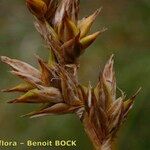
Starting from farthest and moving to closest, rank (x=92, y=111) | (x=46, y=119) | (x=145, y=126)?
(x=46, y=119), (x=145, y=126), (x=92, y=111)

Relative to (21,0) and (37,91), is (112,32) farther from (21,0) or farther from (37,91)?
(37,91)

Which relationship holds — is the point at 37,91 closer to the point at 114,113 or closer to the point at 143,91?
the point at 114,113

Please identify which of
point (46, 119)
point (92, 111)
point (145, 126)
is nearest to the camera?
point (92, 111)

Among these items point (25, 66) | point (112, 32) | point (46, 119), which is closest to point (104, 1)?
point (112, 32)

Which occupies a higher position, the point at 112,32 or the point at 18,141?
the point at 112,32

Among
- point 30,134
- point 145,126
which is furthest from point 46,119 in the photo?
point 145,126

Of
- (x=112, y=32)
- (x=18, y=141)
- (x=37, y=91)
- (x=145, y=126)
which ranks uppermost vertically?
(x=37, y=91)

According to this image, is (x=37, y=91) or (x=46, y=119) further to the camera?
(x=46, y=119)
